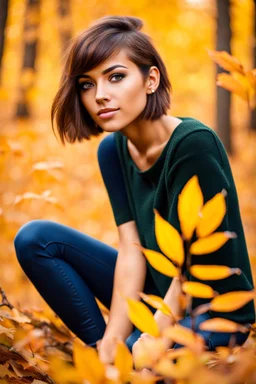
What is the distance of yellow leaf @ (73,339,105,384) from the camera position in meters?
0.58

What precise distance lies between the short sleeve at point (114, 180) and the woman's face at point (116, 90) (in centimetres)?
36

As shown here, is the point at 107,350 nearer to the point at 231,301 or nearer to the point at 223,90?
the point at 231,301

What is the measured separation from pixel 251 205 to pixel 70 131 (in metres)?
3.83

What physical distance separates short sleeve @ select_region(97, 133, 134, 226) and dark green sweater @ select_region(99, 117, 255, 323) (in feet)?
0.53

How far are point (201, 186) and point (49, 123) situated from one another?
795 centimetres

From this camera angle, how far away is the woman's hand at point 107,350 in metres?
1.66

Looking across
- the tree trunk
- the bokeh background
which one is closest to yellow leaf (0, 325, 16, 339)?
the bokeh background

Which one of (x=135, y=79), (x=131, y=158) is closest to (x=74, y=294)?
(x=131, y=158)

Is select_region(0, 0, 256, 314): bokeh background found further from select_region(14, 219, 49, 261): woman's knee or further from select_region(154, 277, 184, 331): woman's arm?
select_region(154, 277, 184, 331): woman's arm

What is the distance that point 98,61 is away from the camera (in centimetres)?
154

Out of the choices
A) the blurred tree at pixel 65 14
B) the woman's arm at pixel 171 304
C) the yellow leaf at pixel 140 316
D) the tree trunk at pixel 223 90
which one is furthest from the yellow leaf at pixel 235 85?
the blurred tree at pixel 65 14

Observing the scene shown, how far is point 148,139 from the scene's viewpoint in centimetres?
Result: 172

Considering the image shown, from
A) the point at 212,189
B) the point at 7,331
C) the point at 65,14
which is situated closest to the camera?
the point at 7,331

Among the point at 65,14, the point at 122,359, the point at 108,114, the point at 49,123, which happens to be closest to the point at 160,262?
the point at 122,359
